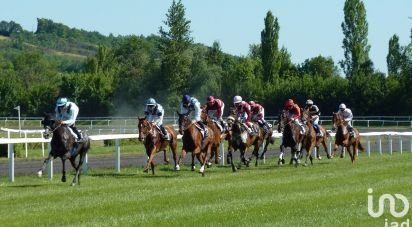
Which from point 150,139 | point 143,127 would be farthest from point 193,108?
point 143,127

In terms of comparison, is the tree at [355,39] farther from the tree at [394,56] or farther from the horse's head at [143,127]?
the horse's head at [143,127]

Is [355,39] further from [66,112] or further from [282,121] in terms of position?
[66,112]

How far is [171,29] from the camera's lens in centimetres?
9962

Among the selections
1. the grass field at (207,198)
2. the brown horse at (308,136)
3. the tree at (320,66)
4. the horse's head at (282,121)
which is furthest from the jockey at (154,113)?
the tree at (320,66)

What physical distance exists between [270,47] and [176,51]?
31.7 feet

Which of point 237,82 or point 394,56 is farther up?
point 394,56

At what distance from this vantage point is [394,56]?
11675cm

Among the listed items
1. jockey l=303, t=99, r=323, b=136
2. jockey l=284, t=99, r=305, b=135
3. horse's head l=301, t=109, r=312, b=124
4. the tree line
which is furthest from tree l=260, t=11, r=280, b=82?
jockey l=284, t=99, r=305, b=135

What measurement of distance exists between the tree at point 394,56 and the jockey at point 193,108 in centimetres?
8739

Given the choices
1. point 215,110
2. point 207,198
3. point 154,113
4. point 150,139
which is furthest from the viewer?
point 215,110

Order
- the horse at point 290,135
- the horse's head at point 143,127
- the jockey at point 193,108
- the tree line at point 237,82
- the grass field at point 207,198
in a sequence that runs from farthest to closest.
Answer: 1. the tree line at point 237,82
2. the horse at point 290,135
3. the jockey at point 193,108
4. the horse's head at point 143,127
5. the grass field at point 207,198

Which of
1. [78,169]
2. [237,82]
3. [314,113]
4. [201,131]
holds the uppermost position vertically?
[237,82]

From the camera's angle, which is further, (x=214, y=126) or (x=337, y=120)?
(x=337, y=120)

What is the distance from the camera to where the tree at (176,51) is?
9750 centimetres
